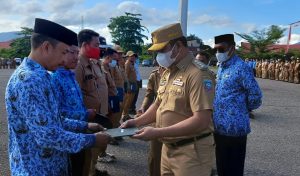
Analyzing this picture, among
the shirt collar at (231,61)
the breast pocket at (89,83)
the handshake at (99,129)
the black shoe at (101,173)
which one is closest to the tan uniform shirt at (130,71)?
the black shoe at (101,173)

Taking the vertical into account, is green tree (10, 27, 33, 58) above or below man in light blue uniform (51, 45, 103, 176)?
above

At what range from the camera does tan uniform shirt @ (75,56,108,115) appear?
4.83 m

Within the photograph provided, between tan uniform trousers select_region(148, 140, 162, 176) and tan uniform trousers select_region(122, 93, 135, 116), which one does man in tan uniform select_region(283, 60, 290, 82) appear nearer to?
tan uniform trousers select_region(122, 93, 135, 116)

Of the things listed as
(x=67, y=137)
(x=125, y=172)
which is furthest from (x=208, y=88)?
(x=125, y=172)

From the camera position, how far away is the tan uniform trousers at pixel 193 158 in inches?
111

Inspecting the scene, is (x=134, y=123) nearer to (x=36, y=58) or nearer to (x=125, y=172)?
(x=36, y=58)

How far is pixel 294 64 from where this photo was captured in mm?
30266

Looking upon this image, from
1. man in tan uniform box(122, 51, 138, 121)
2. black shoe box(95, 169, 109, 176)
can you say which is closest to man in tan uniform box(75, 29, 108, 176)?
black shoe box(95, 169, 109, 176)

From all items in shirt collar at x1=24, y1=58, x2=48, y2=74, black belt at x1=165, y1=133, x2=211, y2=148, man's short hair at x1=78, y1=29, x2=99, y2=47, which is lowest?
black belt at x1=165, y1=133, x2=211, y2=148

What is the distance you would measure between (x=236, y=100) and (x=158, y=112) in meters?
1.21

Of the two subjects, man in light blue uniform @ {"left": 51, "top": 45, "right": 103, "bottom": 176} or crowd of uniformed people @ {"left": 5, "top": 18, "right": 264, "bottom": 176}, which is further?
man in light blue uniform @ {"left": 51, "top": 45, "right": 103, "bottom": 176}

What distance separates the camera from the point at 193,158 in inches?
111

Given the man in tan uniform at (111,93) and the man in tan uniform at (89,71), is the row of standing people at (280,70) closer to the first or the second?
the man in tan uniform at (111,93)

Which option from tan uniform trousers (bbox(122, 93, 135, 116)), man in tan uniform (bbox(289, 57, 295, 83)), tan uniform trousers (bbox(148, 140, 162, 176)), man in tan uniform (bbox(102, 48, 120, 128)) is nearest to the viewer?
tan uniform trousers (bbox(148, 140, 162, 176))
